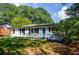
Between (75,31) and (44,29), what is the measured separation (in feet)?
1.62

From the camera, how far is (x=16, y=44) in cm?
373

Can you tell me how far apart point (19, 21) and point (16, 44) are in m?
0.37

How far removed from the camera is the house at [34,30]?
3718 millimetres

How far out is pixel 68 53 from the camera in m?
3.71

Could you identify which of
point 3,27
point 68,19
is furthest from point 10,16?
point 68,19

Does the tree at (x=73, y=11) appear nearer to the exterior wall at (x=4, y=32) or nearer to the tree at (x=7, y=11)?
the tree at (x=7, y=11)

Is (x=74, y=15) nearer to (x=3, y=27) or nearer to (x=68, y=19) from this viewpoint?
(x=68, y=19)

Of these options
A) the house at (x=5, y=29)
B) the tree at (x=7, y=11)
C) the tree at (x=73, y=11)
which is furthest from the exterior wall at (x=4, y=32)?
the tree at (x=73, y=11)

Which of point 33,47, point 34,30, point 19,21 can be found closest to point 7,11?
point 19,21

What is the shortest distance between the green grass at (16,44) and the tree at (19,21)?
0.74 feet

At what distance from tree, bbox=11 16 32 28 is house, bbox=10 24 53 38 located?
0.05 metres

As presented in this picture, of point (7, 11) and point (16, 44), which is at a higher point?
point (7, 11)

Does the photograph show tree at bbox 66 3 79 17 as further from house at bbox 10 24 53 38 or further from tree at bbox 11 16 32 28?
tree at bbox 11 16 32 28

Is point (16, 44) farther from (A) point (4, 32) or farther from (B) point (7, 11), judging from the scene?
(B) point (7, 11)
